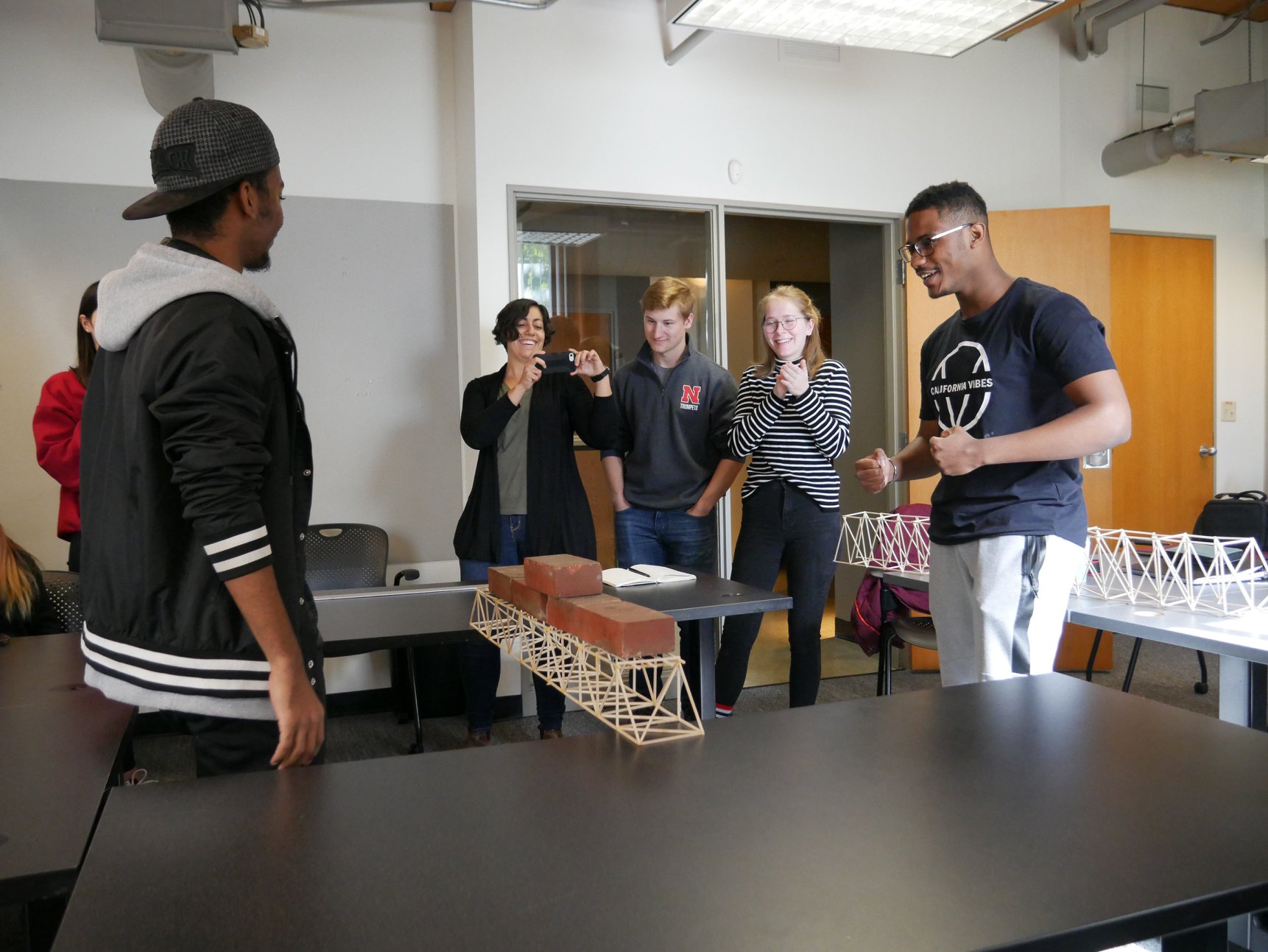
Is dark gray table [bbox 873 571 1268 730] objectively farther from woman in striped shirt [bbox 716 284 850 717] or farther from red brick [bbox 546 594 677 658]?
red brick [bbox 546 594 677 658]

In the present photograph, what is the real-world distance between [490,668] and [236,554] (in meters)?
2.16

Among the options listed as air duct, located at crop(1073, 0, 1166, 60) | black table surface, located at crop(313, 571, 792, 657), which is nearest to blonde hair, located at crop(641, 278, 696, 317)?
black table surface, located at crop(313, 571, 792, 657)

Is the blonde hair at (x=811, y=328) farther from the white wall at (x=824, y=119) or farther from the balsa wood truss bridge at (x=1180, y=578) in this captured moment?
the white wall at (x=824, y=119)

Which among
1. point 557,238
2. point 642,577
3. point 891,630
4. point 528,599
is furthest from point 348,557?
point 528,599

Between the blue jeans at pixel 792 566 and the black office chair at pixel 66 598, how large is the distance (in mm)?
1839

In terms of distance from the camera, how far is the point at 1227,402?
5422 mm

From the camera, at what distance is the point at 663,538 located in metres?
3.22

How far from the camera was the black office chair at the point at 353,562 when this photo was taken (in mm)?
3592

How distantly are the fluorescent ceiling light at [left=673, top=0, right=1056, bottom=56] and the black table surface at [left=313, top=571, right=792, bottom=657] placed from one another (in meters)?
1.86

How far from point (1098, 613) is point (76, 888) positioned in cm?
204

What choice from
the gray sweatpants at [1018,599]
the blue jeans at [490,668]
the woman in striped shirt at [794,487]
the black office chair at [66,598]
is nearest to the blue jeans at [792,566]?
the woman in striped shirt at [794,487]

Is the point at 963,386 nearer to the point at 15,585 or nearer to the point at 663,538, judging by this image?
the point at 663,538

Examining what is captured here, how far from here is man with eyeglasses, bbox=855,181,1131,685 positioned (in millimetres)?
1778

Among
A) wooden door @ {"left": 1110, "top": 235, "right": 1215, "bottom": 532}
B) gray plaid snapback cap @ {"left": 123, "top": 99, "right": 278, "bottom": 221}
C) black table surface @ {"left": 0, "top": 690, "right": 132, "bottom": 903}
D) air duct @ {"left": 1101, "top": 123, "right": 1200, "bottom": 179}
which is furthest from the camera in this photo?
wooden door @ {"left": 1110, "top": 235, "right": 1215, "bottom": 532}
